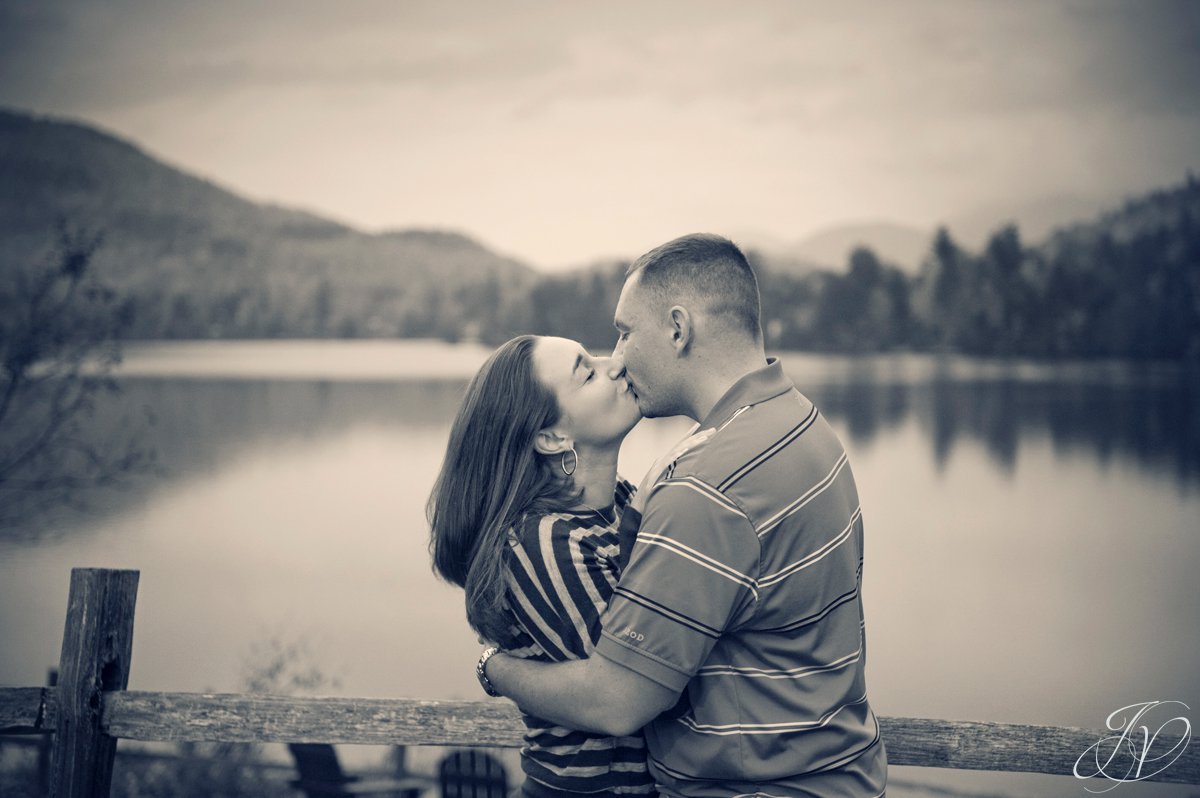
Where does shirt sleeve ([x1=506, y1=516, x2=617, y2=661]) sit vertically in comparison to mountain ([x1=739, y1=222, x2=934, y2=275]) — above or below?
below

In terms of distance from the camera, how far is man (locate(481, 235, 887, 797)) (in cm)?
165

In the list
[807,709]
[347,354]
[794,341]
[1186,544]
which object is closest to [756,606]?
[807,709]

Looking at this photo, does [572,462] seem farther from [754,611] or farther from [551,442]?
[754,611]

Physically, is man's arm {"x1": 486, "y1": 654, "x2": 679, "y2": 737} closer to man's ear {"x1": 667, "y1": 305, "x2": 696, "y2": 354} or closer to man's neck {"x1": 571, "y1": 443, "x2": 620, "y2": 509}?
man's neck {"x1": 571, "y1": 443, "x2": 620, "y2": 509}

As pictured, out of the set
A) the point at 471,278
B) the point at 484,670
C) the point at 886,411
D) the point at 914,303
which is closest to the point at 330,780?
the point at 484,670

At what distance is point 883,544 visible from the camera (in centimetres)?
3133

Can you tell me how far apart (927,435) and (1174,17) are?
17.4 meters

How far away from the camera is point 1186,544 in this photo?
2744 centimetres

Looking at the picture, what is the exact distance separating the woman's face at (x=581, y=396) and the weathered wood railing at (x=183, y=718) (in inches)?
43.1

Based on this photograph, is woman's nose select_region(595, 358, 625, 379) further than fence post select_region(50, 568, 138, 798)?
No

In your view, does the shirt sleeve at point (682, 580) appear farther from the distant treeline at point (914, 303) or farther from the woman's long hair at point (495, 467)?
the distant treeline at point (914, 303)

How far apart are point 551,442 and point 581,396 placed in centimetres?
12

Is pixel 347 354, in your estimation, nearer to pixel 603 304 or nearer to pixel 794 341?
pixel 603 304

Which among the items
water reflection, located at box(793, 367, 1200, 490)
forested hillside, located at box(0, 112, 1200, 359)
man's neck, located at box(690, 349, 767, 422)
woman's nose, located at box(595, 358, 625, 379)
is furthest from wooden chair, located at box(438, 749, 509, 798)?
water reflection, located at box(793, 367, 1200, 490)
